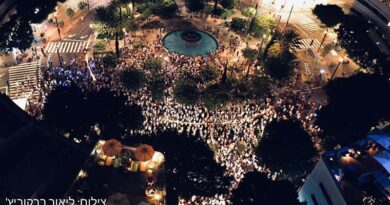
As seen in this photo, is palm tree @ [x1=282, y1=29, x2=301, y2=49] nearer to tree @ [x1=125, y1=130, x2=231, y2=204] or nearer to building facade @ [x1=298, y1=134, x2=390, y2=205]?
building facade @ [x1=298, y1=134, x2=390, y2=205]

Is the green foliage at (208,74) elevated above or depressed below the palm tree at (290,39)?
below

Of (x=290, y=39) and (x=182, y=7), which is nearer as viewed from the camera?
(x=290, y=39)

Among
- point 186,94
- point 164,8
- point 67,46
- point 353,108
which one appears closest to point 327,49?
point 353,108

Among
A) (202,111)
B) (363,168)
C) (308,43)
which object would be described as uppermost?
(363,168)

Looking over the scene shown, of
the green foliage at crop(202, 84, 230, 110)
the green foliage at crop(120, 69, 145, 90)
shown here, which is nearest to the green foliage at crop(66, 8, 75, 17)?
the green foliage at crop(120, 69, 145, 90)

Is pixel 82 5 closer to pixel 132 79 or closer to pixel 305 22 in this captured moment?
pixel 132 79

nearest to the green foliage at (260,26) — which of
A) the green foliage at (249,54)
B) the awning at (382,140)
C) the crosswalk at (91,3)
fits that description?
the green foliage at (249,54)

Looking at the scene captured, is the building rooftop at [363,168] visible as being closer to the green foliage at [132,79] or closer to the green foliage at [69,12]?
the green foliage at [132,79]
